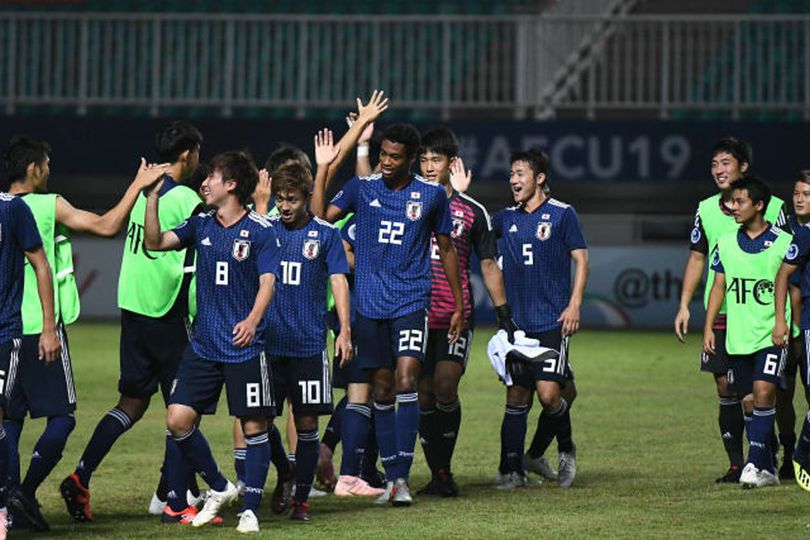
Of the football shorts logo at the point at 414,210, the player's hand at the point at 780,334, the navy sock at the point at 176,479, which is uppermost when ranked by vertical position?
the football shorts logo at the point at 414,210

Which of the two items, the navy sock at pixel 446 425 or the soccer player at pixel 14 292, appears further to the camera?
the navy sock at pixel 446 425

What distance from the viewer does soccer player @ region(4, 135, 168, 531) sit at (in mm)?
7746

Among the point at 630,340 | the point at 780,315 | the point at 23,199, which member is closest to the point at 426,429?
the point at 780,315

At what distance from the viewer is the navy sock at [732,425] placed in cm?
980

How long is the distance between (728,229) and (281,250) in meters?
3.23

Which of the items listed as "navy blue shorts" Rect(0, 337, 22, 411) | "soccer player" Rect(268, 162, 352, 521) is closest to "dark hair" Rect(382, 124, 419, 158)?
"soccer player" Rect(268, 162, 352, 521)

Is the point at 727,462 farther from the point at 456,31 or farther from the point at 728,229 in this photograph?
the point at 456,31

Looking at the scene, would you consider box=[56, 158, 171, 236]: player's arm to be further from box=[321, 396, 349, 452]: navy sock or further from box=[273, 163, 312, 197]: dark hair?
box=[321, 396, 349, 452]: navy sock

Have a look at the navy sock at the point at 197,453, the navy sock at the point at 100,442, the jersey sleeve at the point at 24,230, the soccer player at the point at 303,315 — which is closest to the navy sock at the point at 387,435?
the soccer player at the point at 303,315

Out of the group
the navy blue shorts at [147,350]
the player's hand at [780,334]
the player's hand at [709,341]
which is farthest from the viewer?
the player's hand at [709,341]

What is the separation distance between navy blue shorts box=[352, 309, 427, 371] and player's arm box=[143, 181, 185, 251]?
4.97 ft

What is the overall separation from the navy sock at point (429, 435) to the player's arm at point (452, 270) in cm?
73

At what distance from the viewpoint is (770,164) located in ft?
77.8

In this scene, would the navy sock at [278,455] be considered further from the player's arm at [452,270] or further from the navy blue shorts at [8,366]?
the navy blue shorts at [8,366]
